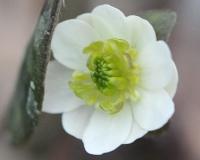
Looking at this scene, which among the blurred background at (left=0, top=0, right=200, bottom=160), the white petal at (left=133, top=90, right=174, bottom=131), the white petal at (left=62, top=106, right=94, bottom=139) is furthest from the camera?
the blurred background at (left=0, top=0, right=200, bottom=160)

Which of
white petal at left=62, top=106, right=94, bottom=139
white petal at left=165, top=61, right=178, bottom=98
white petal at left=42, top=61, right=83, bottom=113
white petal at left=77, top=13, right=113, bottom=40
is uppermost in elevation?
white petal at left=77, top=13, right=113, bottom=40

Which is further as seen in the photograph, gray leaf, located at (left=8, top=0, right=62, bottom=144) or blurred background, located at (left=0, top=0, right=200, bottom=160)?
blurred background, located at (left=0, top=0, right=200, bottom=160)

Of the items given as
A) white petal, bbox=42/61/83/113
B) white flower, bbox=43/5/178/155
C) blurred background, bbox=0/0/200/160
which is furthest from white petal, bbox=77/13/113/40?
blurred background, bbox=0/0/200/160

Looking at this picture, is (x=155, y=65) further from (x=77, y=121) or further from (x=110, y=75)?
(x=77, y=121)

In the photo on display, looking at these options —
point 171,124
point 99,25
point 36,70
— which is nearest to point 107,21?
point 99,25

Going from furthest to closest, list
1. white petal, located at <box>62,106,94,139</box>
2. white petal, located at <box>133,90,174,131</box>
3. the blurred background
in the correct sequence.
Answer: the blurred background
white petal, located at <box>62,106,94,139</box>
white petal, located at <box>133,90,174,131</box>

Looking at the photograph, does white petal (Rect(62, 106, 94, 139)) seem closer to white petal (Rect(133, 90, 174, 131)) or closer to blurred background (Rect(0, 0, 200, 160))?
white petal (Rect(133, 90, 174, 131))

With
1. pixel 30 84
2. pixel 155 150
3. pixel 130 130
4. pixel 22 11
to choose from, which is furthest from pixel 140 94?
pixel 22 11

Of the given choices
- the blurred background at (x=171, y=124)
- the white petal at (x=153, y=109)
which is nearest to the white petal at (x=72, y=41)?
the white petal at (x=153, y=109)
